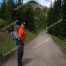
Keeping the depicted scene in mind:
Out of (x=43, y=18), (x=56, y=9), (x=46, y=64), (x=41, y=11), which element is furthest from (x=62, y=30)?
(x=46, y=64)

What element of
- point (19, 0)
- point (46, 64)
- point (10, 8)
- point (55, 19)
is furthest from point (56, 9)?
point (46, 64)

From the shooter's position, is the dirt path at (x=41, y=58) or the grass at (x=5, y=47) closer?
the dirt path at (x=41, y=58)

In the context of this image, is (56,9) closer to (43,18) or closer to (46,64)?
(43,18)

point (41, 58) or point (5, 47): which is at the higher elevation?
point (41, 58)

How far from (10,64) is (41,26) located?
145 feet

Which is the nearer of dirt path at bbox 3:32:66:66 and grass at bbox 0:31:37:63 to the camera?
dirt path at bbox 3:32:66:66

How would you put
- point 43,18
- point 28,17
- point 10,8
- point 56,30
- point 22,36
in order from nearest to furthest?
point 22,36 < point 10,8 < point 56,30 < point 28,17 < point 43,18

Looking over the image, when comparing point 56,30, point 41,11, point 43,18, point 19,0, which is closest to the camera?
point 19,0

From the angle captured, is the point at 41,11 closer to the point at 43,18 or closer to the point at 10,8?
the point at 43,18

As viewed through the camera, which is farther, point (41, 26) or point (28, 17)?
point (41, 26)

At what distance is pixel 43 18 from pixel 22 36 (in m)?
47.3

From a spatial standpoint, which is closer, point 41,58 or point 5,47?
point 41,58

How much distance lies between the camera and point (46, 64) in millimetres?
11016

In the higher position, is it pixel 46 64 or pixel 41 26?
pixel 46 64
